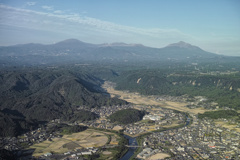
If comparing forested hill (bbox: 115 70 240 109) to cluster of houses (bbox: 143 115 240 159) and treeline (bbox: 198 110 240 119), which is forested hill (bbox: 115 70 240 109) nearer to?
treeline (bbox: 198 110 240 119)

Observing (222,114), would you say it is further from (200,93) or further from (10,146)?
(10,146)

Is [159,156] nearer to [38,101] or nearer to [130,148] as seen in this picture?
[130,148]

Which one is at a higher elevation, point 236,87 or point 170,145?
point 236,87

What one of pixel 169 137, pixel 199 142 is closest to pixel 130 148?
pixel 169 137

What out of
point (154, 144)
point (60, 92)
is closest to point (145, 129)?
point (154, 144)

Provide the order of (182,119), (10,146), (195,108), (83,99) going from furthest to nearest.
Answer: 1. (83,99)
2. (195,108)
3. (182,119)
4. (10,146)

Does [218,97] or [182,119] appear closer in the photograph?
[182,119]

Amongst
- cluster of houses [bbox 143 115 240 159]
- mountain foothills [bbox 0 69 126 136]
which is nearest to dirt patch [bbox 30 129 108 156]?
mountain foothills [bbox 0 69 126 136]
